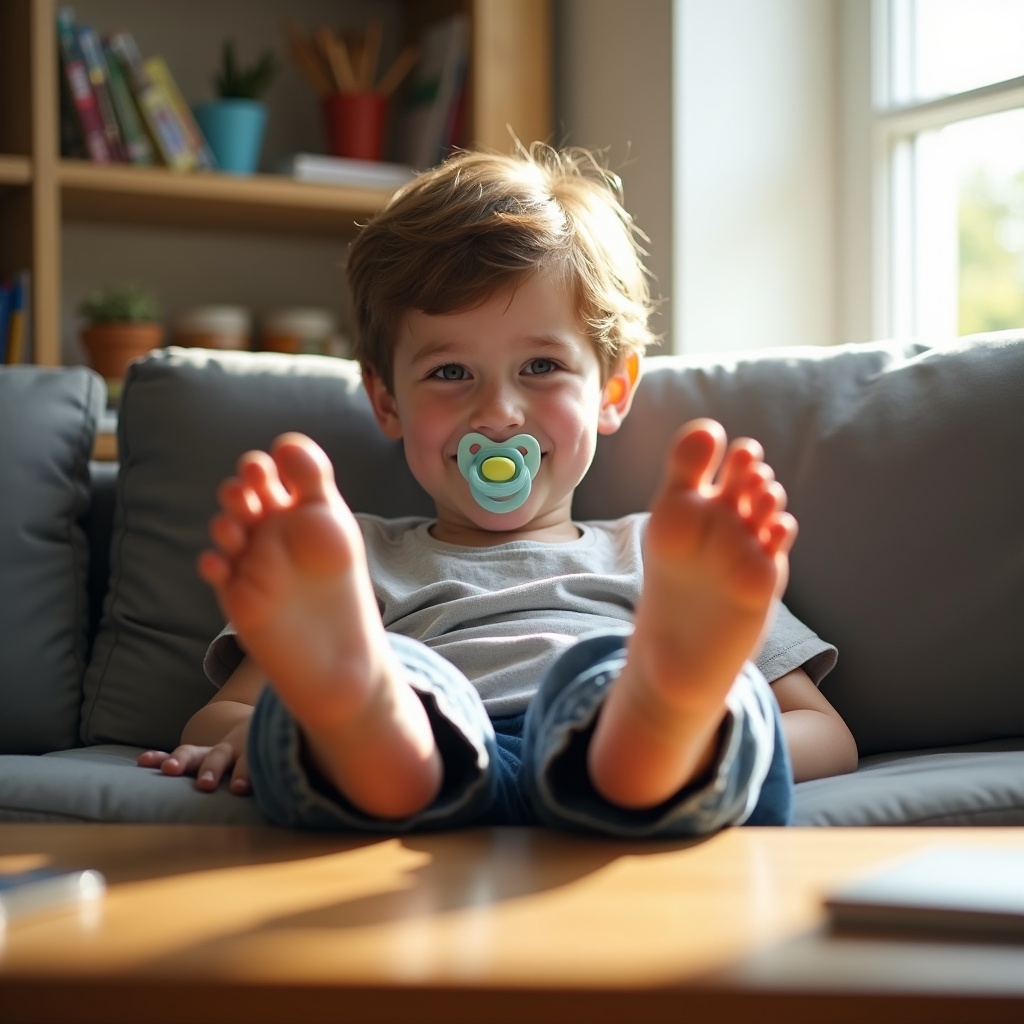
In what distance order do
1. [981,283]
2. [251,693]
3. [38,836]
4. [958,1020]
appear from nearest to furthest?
1. [958,1020]
2. [38,836]
3. [251,693]
4. [981,283]

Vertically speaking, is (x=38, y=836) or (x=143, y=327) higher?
(x=143, y=327)

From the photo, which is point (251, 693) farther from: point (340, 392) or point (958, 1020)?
point (958, 1020)

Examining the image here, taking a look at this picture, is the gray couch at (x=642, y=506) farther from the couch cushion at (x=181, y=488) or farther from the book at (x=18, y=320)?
the book at (x=18, y=320)

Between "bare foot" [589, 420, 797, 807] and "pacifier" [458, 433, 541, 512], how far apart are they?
0.45m

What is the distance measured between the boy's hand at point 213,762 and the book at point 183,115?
1565 millimetres

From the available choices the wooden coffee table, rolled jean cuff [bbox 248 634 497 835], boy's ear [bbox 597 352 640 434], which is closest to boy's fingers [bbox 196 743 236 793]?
rolled jean cuff [bbox 248 634 497 835]

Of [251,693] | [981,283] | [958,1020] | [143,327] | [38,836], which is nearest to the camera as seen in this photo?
[958,1020]

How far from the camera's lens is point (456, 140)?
8.44 ft

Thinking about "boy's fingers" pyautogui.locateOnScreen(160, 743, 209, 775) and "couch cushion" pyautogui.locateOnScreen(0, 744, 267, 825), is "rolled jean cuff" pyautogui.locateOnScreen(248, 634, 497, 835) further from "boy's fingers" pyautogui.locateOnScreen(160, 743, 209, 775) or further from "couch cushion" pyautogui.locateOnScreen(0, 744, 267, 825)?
"boy's fingers" pyautogui.locateOnScreen(160, 743, 209, 775)

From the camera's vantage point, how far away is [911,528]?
1308mm

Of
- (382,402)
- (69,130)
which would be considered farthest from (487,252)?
(69,130)

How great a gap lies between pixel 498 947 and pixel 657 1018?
8 centimetres

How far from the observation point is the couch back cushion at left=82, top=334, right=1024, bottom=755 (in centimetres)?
128

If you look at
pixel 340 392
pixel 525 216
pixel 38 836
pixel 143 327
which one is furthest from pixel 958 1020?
pixel 143 327
